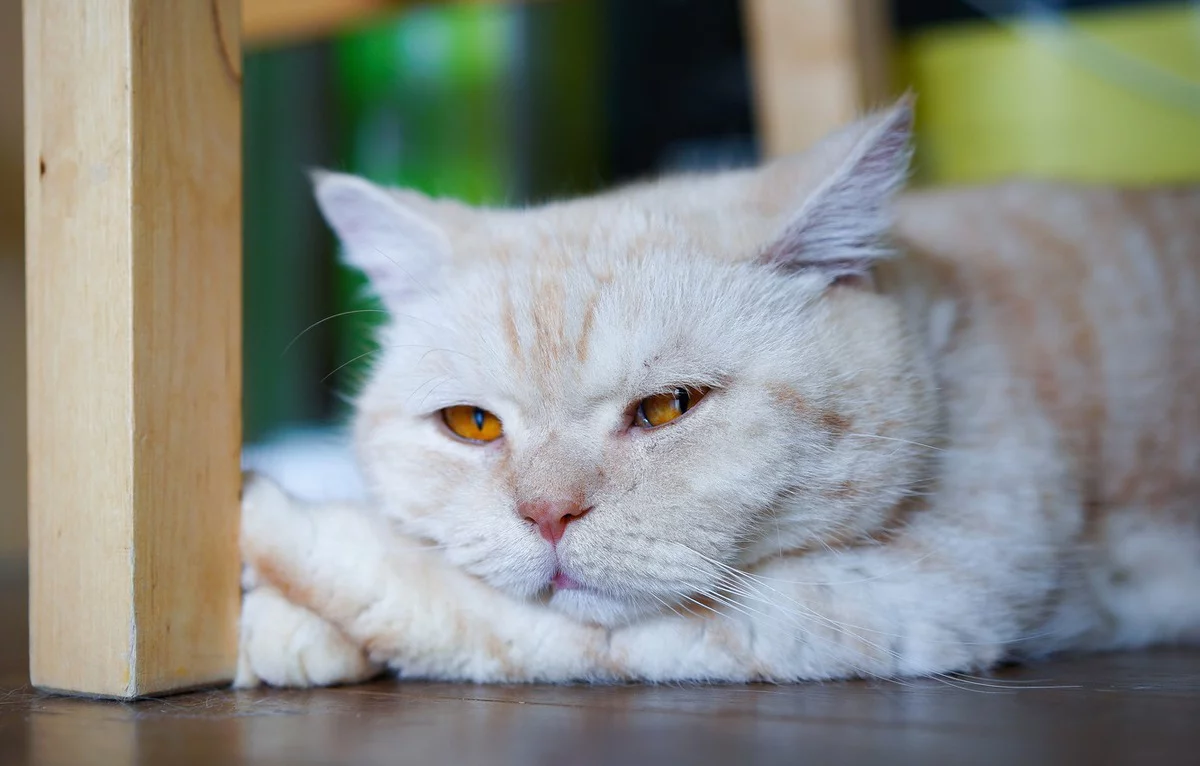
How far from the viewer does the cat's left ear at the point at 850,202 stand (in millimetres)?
1493

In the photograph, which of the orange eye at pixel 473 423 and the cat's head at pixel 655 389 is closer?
the cat's head at pixel 655 389

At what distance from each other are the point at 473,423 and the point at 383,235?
0.40 metres

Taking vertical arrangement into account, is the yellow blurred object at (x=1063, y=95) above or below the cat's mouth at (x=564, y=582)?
above

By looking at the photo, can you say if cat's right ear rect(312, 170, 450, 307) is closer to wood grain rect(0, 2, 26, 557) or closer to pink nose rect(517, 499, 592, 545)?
pink nose rect(517, 499, 592, 545)

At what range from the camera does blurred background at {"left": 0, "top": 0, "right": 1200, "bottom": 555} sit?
3330mm

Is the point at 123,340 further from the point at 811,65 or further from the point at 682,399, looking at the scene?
the point at 811,65

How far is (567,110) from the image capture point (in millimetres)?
4426

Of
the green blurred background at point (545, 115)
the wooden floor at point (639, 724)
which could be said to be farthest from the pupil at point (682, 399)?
the green blurred background at point (545, 115)

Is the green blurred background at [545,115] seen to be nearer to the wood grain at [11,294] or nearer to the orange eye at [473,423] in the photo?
the wood grain at [11,294]

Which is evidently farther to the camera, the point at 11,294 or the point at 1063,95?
the point at 11,294

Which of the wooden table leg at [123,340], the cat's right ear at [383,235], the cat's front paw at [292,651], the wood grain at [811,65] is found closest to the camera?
the wooden table leg at [123,340]

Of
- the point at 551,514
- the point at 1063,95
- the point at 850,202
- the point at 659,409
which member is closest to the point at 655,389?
the point at 659,409

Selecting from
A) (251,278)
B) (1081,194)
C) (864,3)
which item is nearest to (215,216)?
(1081,194)

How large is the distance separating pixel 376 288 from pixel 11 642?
2.95ft
